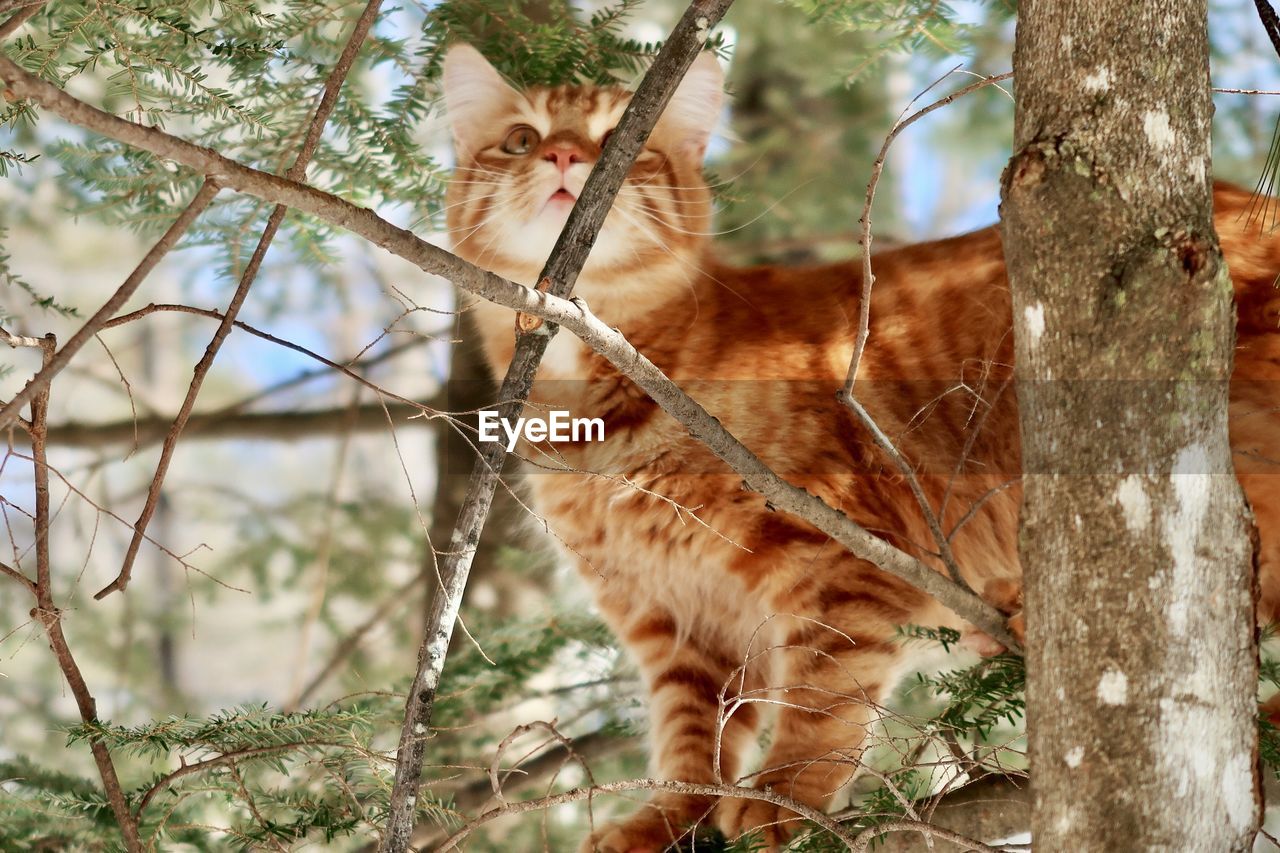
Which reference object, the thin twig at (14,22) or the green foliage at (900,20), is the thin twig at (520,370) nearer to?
the thin twig at (14,22)

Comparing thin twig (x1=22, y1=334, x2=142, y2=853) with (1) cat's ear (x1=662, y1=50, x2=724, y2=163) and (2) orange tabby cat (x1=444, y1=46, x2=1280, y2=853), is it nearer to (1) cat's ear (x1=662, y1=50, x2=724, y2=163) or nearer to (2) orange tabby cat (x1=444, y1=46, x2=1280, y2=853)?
(2) orange tabby cat (x1=444, y1=46, x2=1280, y2=853)

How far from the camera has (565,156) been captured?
2236 millimetres

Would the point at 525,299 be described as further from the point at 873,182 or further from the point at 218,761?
the point at 218,761

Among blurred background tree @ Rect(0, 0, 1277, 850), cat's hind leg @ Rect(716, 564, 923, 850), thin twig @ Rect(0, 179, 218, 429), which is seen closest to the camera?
thin twig @ Rect(0, 179, 218, 429)

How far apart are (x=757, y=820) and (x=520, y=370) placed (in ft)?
2.91

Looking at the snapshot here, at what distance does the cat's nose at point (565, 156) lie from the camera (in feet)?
7.33

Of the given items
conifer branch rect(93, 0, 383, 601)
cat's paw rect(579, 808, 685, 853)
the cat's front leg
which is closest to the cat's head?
the cat's front leg

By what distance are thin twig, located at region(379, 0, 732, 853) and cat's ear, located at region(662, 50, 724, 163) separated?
3.21ft

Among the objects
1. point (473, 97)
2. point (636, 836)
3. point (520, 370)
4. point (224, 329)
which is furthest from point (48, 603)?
point (473, 97)

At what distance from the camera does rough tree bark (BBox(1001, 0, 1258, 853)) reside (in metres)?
1.07

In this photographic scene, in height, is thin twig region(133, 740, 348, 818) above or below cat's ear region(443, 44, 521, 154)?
below

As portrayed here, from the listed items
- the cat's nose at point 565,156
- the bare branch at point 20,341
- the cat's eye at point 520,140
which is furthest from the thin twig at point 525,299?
the cat's eye at point 520,140

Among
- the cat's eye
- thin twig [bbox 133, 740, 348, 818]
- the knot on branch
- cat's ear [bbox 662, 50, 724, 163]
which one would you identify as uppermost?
cat's ear [bbox 662, 50, 724, 163]

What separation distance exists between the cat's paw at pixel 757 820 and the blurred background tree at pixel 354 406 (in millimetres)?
265
